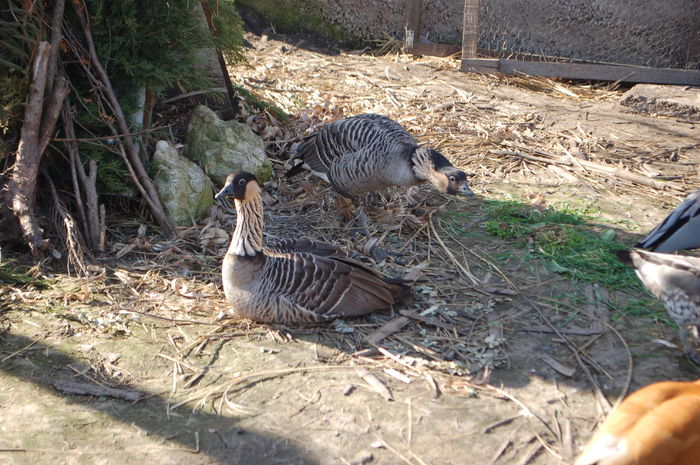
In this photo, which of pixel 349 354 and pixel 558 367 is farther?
pixel 349 354

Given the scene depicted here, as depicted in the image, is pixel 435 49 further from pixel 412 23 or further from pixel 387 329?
pixel 387 329

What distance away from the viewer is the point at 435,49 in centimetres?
1105

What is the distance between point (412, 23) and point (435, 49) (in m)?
0.64

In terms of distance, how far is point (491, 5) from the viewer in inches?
408

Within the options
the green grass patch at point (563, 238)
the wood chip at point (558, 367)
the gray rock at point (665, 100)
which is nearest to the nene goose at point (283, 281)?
the wood chip at point (558, 367)

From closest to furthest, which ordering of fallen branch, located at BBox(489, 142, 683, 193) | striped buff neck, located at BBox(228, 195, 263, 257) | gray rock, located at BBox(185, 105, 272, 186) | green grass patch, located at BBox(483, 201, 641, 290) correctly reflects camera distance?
striped buff neck, located at BBox(228, 195, 263, 257)
green grass patch, located at BBox(483, 201, 641, 290)
gray rock, located at BBox(185, 105, 272, 186)
fallen branch, located at BBox(489, 142, 683, 193)

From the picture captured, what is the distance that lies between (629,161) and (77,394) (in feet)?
21.0

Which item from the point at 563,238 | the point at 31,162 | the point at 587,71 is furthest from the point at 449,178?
the point at 587,71

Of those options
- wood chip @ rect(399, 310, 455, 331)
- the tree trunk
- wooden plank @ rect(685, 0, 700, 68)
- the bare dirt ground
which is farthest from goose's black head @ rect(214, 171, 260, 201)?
wooden plank @ rect(685, 0, 700, 68)

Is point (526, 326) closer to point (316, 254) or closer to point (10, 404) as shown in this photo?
point (316, 254)

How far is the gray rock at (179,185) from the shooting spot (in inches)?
233

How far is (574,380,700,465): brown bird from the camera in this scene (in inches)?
108

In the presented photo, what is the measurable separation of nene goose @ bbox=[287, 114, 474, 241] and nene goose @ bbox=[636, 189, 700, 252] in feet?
5.24

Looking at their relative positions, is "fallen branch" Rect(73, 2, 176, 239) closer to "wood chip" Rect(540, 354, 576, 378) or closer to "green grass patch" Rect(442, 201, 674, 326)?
"green grass patch" Rect(442, 201, 674, 326)
